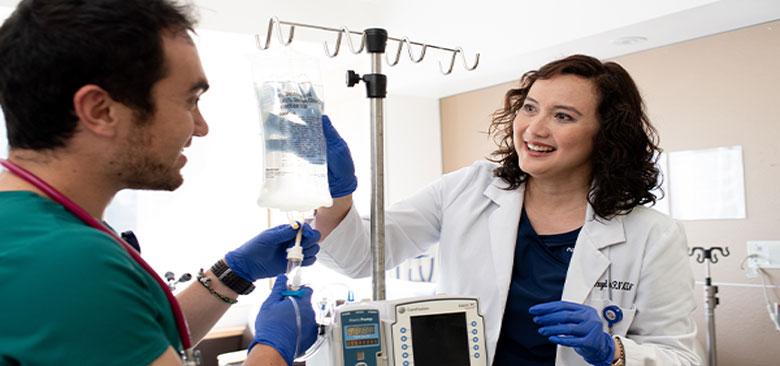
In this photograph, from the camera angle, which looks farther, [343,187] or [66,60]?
[343,187]

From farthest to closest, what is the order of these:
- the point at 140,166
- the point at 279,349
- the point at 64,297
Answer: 1. the point at 279,349
2. the point at 140,166
3. the point at 64,297

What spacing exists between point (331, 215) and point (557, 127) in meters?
0.60

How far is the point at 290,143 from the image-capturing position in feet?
4.24

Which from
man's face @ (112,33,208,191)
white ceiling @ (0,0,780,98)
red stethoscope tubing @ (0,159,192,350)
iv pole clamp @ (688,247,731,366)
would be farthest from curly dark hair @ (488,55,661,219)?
iv pole clamp @ (688,247,731,366)

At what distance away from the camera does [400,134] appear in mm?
4863

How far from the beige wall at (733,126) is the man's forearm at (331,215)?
2.57 metres

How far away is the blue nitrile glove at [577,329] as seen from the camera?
1.32m

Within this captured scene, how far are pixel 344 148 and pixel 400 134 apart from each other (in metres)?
3.46

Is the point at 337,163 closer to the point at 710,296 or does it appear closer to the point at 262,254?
the point at 262,254

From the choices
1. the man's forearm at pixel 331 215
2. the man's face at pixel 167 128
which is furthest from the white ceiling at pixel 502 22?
the man's face at pixel 167 128

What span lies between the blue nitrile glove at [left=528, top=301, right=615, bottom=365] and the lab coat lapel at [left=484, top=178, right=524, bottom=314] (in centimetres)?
17

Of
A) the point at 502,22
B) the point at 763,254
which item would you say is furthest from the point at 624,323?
the point at 502,22

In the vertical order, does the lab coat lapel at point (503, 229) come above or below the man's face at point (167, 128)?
below

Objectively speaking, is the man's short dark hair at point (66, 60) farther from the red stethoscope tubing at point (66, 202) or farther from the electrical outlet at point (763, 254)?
the electrical outlet at point (763, 254)
